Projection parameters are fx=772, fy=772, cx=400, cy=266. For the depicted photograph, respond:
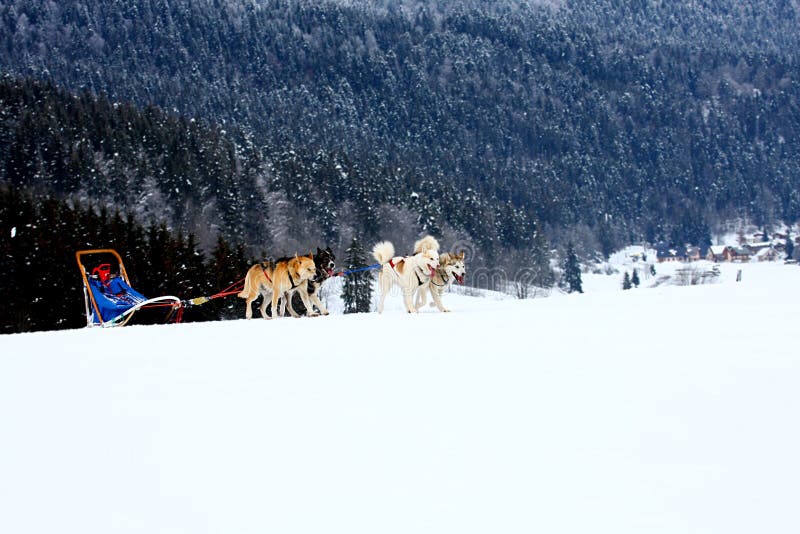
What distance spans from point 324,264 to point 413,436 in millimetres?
8297

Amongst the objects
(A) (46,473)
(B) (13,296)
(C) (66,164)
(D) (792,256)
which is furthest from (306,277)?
(D) (792,256)

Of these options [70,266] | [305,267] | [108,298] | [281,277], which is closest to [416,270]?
[305,267]

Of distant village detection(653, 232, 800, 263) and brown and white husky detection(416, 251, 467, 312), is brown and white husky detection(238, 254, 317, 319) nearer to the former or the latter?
brown and white husky detection(416, 251, 467, 312)

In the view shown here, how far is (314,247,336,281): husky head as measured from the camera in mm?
12562

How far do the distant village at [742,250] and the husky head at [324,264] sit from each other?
149 m

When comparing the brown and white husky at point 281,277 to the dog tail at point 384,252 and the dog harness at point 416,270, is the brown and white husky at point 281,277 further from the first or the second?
the dog harness at point 416,270

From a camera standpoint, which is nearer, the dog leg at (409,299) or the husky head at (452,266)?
the dog leg at (409,299)

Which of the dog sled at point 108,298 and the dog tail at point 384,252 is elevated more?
the dog tail at point 384,252

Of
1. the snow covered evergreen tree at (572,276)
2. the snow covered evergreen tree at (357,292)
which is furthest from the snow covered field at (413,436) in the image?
the snow covered evergreen tree at (572,276)

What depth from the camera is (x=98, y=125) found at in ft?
277

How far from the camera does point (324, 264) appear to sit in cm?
1259

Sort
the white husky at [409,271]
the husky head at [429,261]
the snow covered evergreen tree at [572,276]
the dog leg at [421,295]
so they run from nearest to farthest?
1. the husky head at [429,261]
2. the white husky at [409,271]
3. the dog leg at [421,295]
4. the snow covered evergreen tree at [572,276]

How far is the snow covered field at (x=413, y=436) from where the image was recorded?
3.57 meters

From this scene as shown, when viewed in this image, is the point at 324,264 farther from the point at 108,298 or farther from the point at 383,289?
the point at 108,298
